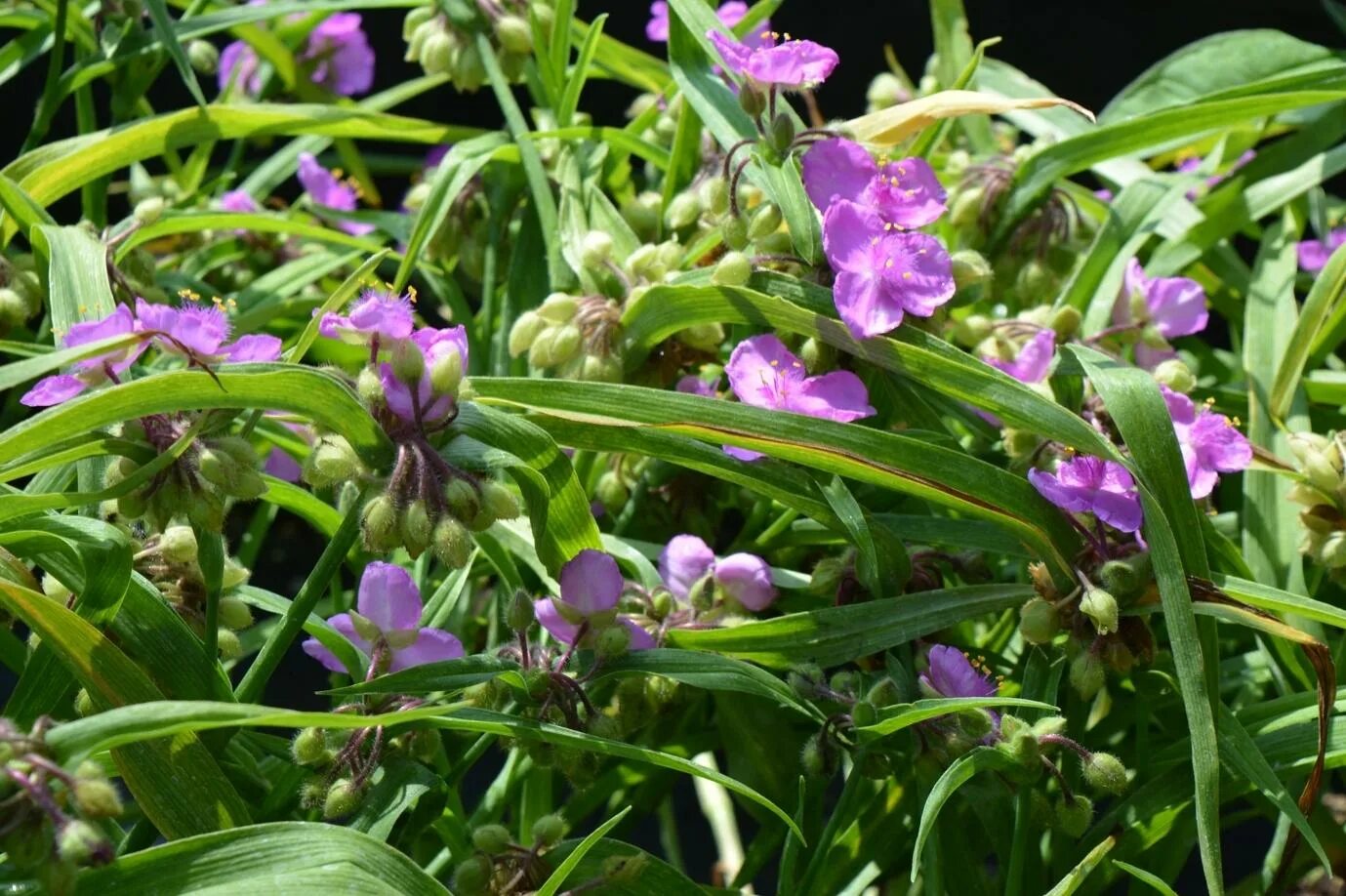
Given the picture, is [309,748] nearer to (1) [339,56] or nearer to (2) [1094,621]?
(2) [1094,621]

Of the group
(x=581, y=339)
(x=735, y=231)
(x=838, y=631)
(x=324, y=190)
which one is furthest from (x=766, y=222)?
(x=324, y=190)

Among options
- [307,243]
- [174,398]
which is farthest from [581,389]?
[307,243]

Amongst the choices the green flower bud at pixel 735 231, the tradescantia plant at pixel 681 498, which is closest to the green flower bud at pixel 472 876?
the tradescantia plant at pixel 681 498

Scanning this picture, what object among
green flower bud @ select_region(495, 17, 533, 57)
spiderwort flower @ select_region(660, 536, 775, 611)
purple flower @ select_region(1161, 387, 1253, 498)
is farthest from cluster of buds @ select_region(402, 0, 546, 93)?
purple flower @ select_region(1161, 387, 1253, 498)

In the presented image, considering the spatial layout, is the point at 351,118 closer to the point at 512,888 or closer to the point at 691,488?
the point at 691,488

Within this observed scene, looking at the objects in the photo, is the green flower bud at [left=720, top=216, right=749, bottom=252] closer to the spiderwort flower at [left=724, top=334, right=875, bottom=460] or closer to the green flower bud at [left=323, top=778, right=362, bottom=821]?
the spiderwort flower at [left=724, top=334, right=875, bottom=460]
